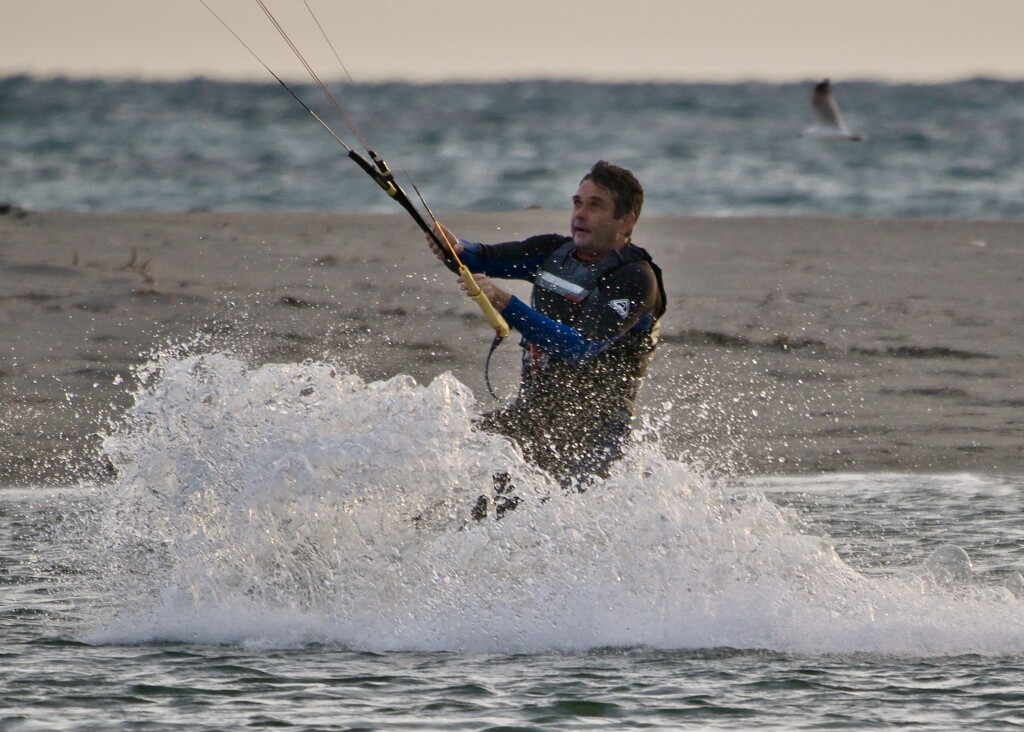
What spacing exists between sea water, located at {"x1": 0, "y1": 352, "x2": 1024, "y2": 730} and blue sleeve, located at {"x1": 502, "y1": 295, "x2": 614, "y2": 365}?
1.33 feet

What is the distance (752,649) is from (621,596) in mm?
490

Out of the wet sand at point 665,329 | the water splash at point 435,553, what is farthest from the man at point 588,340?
the wet sand at point 665,329

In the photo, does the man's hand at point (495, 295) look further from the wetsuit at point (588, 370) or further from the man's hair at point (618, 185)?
the man's hair at point (618, 185)

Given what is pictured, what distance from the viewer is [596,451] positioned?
245 inches

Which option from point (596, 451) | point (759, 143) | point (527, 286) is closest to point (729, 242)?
point (527, 286)

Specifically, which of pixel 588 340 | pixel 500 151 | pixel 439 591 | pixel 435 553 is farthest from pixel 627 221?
pixel 500 151

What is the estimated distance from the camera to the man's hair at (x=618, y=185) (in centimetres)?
631

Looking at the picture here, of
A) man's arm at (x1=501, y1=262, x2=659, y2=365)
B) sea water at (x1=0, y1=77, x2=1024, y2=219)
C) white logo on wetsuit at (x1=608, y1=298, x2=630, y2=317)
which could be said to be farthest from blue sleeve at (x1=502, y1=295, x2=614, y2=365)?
sea water at (x1=0, y1=77, x2=1024, y2=219)

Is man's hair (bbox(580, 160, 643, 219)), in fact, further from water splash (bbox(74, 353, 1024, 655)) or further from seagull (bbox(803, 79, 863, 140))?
seagull (bbox(803, 79, 863, 140))

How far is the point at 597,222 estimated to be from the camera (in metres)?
6.33

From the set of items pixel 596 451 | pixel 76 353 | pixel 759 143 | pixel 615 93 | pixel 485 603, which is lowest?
pixel 485 603

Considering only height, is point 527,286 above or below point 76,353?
above

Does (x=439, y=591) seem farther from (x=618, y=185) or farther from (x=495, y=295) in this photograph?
(x=618, y=185)

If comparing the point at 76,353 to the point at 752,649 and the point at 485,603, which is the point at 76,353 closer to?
the point at 485,603
